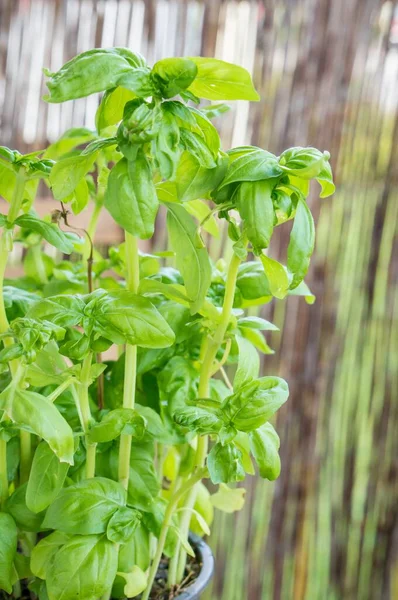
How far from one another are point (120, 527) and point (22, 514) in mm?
102

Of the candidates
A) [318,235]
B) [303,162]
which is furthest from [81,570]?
[318,235]

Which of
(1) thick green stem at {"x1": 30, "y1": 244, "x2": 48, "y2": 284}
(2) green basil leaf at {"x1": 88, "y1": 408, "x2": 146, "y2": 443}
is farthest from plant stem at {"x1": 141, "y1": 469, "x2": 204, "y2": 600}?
(1) thick green stem at {"x1": 30, "y1": 244, "x2": 48, "y2": 284}

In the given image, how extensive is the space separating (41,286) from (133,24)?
67 cm

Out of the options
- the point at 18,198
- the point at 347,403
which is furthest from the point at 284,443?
the point at 18,198

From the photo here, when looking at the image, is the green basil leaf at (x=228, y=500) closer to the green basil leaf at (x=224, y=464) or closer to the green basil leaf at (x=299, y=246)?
the green basil leaf at (x=224, y=464)

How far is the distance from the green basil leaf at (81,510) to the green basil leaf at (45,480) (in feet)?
0.04

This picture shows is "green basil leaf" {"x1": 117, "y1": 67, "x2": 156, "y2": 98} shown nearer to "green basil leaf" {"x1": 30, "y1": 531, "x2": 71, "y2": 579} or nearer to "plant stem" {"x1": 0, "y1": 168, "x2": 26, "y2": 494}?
"plant stem" {"x1": 0, "y1": 168, "x2": 26, "y2": 494}

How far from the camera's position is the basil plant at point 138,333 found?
0.50 meters

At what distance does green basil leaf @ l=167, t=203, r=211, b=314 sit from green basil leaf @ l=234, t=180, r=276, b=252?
0.06 meters

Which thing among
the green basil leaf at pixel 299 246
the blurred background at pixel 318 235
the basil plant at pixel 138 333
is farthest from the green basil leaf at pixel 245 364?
the blurred background at pixel 318 235

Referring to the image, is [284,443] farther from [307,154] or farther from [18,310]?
[307,154]

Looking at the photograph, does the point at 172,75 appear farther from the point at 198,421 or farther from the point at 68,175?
the point at 198,421

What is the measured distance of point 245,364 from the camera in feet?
2.00

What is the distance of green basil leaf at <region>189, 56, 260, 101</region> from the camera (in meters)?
0.52
